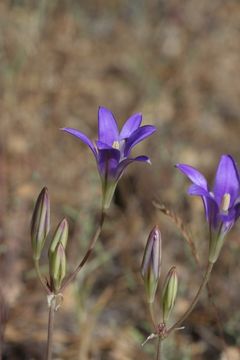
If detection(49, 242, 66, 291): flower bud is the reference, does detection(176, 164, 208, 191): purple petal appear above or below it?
above

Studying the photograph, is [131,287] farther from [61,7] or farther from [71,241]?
[61,7]

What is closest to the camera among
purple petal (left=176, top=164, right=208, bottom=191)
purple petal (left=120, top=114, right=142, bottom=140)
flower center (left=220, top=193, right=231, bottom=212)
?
purple petal (left=176, top=164, right=208, bottom=191)

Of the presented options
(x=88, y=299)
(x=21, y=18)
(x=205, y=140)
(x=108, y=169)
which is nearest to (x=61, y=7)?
(x=21, y=18)

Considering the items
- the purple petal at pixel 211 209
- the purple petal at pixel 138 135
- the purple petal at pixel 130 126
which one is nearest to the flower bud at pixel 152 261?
the purple petal at pixel 211 209

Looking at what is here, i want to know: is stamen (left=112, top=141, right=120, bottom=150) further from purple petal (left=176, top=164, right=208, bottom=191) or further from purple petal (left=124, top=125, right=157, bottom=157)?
purple petal (left=176, top=164, right=208, bottom=191)

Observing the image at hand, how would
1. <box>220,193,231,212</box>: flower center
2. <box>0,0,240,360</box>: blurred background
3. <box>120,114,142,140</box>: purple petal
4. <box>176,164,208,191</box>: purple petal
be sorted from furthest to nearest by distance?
<box>0,0,240,360</box>: blurred background < <box>120,114,142,140</box>: purple petal < <box>220,193,231,212</box>: flower center < <box>176,164,208,191</box>: purple petal

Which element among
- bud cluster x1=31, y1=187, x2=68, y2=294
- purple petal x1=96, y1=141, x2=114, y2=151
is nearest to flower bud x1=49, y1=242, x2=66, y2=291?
bud cluster x1=31, y1=187, x2=68, y2=294

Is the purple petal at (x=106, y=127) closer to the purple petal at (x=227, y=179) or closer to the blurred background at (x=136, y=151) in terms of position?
the purple petal at (x=227, y=179)

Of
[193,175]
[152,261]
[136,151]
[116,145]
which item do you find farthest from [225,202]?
[136,151]
